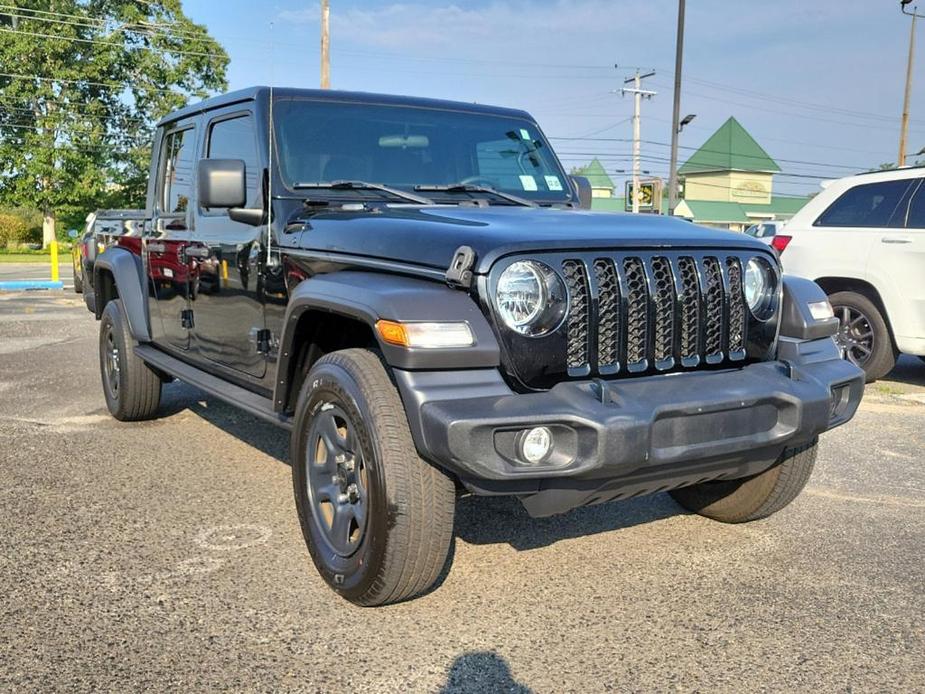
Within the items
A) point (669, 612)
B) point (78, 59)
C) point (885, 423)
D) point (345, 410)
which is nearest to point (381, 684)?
point (345, 410)

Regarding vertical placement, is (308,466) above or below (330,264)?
below

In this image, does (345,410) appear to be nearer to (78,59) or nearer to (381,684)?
(381,684)

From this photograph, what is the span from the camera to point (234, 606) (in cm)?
322

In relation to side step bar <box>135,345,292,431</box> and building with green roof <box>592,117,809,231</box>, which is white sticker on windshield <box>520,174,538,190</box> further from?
building with green roof <box>592,117,809,231</box>

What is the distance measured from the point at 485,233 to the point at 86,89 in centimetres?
4473

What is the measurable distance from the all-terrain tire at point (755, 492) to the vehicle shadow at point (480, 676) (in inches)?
57.6

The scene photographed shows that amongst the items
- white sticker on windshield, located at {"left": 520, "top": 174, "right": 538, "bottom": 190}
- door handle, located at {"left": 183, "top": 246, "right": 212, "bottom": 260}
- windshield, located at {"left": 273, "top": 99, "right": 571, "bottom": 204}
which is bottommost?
door handle, located at {"left": 183, "top": 246, "right": 212, "bottom": 260}

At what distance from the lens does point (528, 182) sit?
15.1ft

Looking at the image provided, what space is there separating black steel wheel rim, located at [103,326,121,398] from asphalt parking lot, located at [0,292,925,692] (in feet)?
3.21

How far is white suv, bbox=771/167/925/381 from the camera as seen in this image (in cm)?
727

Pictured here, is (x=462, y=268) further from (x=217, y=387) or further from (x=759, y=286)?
(x=217, y=387)

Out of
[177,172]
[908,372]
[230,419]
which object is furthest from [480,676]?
[908,372]

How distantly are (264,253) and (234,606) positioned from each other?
1.59m

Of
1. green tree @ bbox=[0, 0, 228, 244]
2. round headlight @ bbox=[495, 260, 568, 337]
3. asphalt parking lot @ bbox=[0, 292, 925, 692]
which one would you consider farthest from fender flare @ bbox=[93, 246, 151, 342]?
green tree @ bbox=[0, 0, 228, 244]
